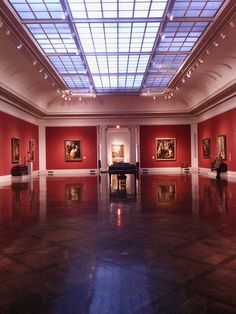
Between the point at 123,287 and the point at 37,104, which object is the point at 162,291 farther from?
the point at 37,104

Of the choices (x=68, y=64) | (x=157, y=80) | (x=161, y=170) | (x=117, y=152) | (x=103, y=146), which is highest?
(x=68, y=64)

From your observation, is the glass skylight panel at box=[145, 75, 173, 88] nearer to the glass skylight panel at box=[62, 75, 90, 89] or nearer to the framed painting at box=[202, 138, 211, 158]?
the glass skylight panel at box=[62, 75, 90, 89]

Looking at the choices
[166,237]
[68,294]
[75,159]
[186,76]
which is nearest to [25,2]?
[166,237]

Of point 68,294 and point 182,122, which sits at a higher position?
point 182,122

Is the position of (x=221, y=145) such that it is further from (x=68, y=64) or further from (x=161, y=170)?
(x=68, y=64)

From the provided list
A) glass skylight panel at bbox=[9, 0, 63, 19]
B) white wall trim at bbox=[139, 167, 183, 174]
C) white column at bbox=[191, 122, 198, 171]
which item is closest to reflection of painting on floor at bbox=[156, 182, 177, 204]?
glass skylight panel at bbox=[9, 0, 63, 19]

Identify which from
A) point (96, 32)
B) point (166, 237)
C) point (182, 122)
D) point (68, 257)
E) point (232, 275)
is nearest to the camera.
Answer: point (232, 275)

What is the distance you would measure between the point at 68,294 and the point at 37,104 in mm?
26090

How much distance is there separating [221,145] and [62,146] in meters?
15.3

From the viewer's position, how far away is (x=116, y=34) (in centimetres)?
1564

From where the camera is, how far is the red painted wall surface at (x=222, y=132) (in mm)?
22031

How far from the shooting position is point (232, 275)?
3637mm

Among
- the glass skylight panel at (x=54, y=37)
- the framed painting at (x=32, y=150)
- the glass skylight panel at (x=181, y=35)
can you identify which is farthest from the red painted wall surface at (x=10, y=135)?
the glass skylight panel at (x=181, y=35)

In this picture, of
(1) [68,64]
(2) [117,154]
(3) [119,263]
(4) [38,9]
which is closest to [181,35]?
(4) [38,9]
